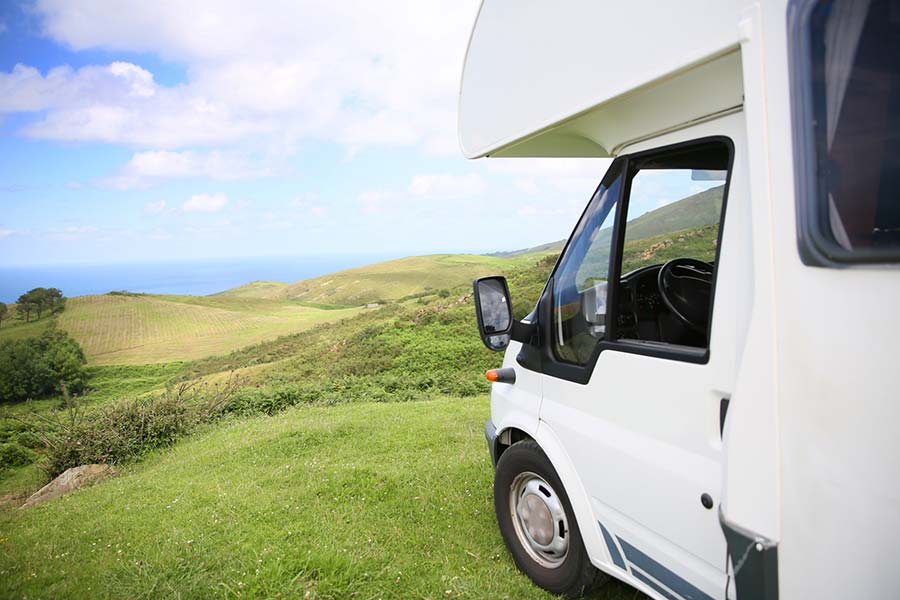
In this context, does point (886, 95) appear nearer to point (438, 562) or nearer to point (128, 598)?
point (438, 562)

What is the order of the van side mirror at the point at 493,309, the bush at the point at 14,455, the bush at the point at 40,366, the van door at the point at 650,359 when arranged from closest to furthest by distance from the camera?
the van door at the point at 650,359, the van side mirror at the point at 493,309, the bush at the point at 14,455, the bush at the point at 40,366

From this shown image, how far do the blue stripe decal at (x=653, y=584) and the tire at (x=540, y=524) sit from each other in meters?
0.41

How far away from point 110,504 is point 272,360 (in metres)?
21.4

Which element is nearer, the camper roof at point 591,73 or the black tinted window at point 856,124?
the black tinted window at point 856,124

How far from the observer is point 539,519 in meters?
3.16

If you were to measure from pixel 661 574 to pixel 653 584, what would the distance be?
12cm

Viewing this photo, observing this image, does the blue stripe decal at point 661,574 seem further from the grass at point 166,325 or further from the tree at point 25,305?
the tree at point 25,305

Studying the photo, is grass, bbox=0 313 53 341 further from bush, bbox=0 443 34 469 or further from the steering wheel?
the steering wheel

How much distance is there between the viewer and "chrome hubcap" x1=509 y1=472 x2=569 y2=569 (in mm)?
3000

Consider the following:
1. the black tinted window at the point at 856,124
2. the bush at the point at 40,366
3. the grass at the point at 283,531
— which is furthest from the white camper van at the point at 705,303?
the bush at the point at 40,366

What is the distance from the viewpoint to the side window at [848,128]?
1.37 meters

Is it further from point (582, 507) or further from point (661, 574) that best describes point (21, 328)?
point (661, 574)

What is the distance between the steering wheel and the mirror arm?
69cm

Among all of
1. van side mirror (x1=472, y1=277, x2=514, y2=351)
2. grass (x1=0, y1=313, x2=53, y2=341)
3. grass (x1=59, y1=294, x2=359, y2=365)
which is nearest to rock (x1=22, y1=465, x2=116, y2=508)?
van side mirror (x1=472, y1=277, x2=514, y2=351)
